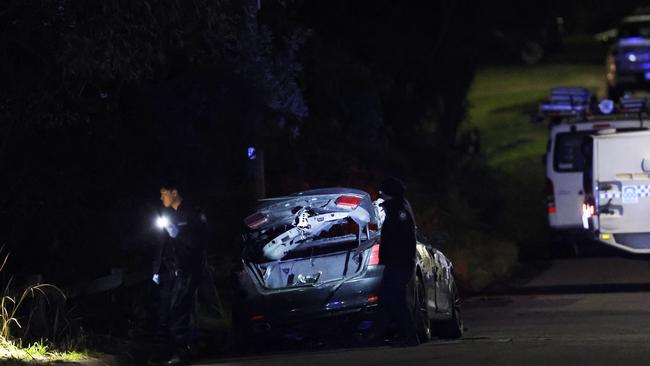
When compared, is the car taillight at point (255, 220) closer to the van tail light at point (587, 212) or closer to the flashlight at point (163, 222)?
the flashlight at point (163, 222)

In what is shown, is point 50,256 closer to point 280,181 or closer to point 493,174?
point 280,181

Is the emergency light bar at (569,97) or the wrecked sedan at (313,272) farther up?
the emergency light bar at (569,97)

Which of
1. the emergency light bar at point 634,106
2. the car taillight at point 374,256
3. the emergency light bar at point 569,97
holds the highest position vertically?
the emergency light bar at point 569,97

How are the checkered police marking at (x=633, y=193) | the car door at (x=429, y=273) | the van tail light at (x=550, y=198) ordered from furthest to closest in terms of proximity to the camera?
the van tail light at (x=550, y=198) → the checkered police marking at (x=633, y=193) → the car door at (x=429, y=273)

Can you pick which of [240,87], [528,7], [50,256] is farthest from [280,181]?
[528,7]

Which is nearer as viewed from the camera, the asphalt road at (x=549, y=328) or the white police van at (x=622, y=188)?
the asphalt road at (x=549, y=328)

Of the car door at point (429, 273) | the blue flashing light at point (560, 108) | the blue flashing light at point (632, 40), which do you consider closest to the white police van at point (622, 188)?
the blue flashing light at point (560, 108)

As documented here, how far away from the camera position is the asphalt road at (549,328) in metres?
11.6

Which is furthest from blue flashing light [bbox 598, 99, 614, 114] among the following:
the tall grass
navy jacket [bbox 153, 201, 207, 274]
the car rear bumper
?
the tall grass

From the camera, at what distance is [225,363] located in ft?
40.4

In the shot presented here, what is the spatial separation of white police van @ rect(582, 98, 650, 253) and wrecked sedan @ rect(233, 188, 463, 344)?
7.05 m

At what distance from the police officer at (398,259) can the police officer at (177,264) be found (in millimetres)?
1894

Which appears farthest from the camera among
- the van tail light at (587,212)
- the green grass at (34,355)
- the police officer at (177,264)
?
the van tail light at (587,212)

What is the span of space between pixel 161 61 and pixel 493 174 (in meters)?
19.2
